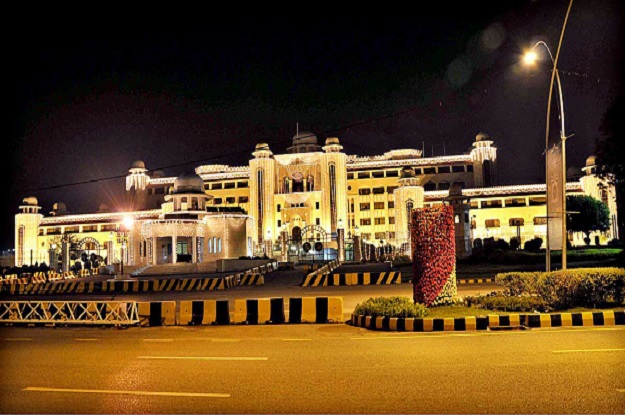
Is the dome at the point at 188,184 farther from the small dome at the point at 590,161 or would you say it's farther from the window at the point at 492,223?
the small dome at the point at 590,161

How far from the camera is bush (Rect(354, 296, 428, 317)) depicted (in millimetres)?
14016

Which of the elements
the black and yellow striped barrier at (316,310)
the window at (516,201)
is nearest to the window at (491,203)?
the window at (516,201)

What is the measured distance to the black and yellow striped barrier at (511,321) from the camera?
13.4 metres

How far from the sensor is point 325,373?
840 centimetres

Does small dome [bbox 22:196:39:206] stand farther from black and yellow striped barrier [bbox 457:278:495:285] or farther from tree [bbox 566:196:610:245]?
black and yellow striped barrier [bbox 457:278:495:285]

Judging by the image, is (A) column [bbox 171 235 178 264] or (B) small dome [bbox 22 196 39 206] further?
(B) small dome [bbox 22 196 39 206]

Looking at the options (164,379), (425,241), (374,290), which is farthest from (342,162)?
(164,379)

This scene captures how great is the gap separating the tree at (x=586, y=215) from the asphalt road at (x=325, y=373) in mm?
48729

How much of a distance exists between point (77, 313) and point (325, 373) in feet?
38.6

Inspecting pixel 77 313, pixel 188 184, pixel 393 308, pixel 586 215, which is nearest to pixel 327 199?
pixel 188 184

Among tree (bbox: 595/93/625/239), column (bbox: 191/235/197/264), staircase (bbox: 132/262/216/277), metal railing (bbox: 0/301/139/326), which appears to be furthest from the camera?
column (bbox: 191/235/197/264)

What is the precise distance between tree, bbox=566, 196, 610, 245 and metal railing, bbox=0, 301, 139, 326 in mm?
48767

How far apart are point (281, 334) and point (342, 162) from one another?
214 feet

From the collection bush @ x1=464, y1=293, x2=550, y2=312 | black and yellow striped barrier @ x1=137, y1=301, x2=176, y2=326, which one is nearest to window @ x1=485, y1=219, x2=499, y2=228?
bush @ x1=464, y1=293, x2=550, y2=312
